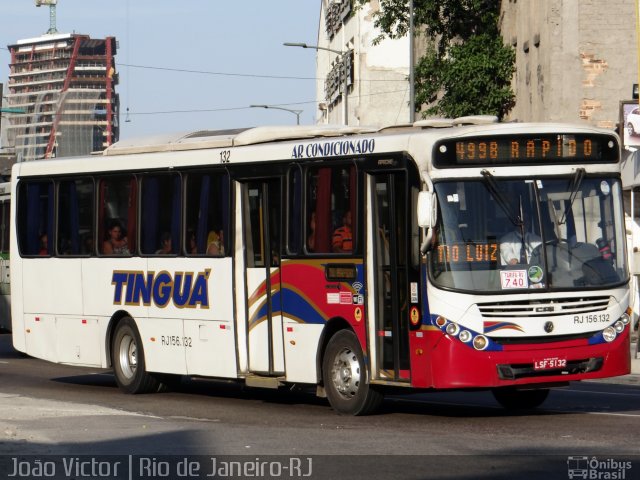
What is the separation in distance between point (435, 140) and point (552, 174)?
1.22 m

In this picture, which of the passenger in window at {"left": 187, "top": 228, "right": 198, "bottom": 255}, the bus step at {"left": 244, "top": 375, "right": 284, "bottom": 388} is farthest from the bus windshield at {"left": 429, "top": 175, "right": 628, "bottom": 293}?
the passenger in window at {"left": 187, "top": 228, "right": 198, "bottom": 255}

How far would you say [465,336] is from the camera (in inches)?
589

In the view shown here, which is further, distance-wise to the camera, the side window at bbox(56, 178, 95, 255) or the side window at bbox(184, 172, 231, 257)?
the side window at bbox(56, 178, 95, 255)

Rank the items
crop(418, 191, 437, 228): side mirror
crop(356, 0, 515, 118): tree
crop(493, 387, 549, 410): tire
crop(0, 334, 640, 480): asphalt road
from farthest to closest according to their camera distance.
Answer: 1. crop(356, 0, 515, 118): tree
2. crop(493, 387, 549, 410): tire
3. crop(418, 191, 437, 228): side mirror
4. crop(0, 334, 640, 480): asphalt road

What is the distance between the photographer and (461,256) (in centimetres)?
1509

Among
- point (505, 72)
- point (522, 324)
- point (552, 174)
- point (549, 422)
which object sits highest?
point (505, 72)

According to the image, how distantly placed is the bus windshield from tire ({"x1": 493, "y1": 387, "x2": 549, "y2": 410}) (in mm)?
1956

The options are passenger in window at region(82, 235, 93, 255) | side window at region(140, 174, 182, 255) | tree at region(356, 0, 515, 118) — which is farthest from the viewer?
tree at region(356, 0, 515, 118)

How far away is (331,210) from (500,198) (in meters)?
2.19

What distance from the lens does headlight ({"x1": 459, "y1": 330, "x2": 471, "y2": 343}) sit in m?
15.0

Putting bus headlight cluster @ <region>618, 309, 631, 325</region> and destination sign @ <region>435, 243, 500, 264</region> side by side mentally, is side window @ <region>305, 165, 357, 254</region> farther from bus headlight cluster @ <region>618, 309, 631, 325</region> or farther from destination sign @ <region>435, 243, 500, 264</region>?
bus headlight cluster @ <region>618, 309, 631, 325</region>

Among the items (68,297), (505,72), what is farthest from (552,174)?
(505,72)

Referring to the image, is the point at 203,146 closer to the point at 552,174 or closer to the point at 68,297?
the point at 68,297

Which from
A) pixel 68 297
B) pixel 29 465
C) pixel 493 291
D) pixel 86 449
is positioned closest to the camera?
pixel 29 465
